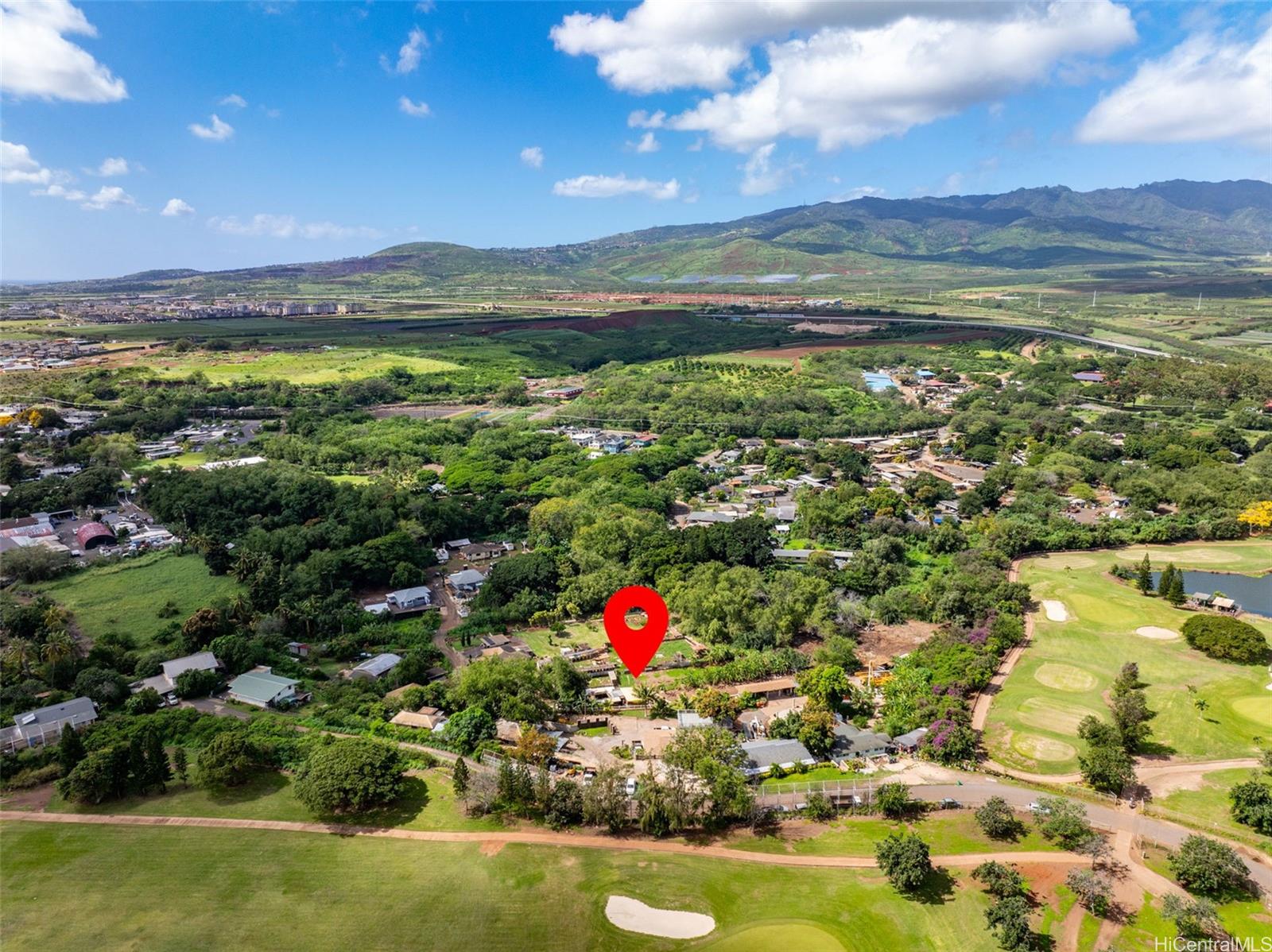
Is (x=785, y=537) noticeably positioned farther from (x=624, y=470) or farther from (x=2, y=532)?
(x=2, y=532)

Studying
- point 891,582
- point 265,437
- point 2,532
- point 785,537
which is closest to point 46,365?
point 265,437

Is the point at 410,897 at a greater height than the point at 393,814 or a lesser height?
lesser

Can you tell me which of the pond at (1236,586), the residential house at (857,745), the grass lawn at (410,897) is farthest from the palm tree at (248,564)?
the pond at (1236,586)

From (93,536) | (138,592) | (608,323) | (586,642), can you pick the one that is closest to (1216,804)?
(586,642)

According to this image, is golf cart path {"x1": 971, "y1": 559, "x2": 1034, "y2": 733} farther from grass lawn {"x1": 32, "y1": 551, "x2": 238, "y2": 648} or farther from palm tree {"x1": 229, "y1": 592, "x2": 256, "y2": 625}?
grass lawn {"x1": 32, "y1": 551, "x2": 238, "y2": 648}

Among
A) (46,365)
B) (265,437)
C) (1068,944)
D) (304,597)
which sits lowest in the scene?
(1068,944)

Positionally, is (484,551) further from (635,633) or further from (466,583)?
(635,633)
